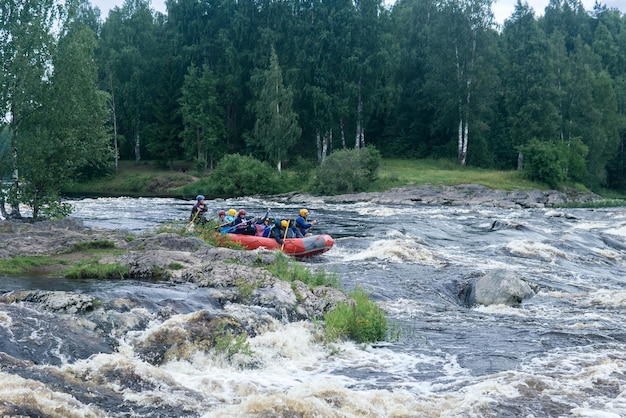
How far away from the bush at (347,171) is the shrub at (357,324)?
3099cm

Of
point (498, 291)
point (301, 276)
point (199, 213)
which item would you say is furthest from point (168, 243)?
point (498, 291)

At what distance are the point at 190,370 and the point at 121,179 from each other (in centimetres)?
4627

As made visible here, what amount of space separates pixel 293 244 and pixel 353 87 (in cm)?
3016

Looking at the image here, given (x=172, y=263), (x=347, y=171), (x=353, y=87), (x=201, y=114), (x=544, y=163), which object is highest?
(x=353, y=87)

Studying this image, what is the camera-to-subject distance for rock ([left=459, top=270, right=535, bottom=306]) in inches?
535

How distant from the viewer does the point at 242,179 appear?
45844 mm

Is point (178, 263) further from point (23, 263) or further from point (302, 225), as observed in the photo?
point (302, 225)

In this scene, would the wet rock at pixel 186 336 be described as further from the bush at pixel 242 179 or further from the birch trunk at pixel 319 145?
the birch trunk at pixel 319 145

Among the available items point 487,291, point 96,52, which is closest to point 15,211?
point 487,291

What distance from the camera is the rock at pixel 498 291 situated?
1358cm

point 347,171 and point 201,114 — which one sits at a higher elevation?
point 201,114

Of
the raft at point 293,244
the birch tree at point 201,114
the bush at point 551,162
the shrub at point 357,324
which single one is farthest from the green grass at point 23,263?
the birch tree at point 201,114

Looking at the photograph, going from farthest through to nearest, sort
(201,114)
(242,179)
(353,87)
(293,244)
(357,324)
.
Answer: (201,114), (353,87), (242,179), (293,244), (357,324)

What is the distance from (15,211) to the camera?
68.3 feet
